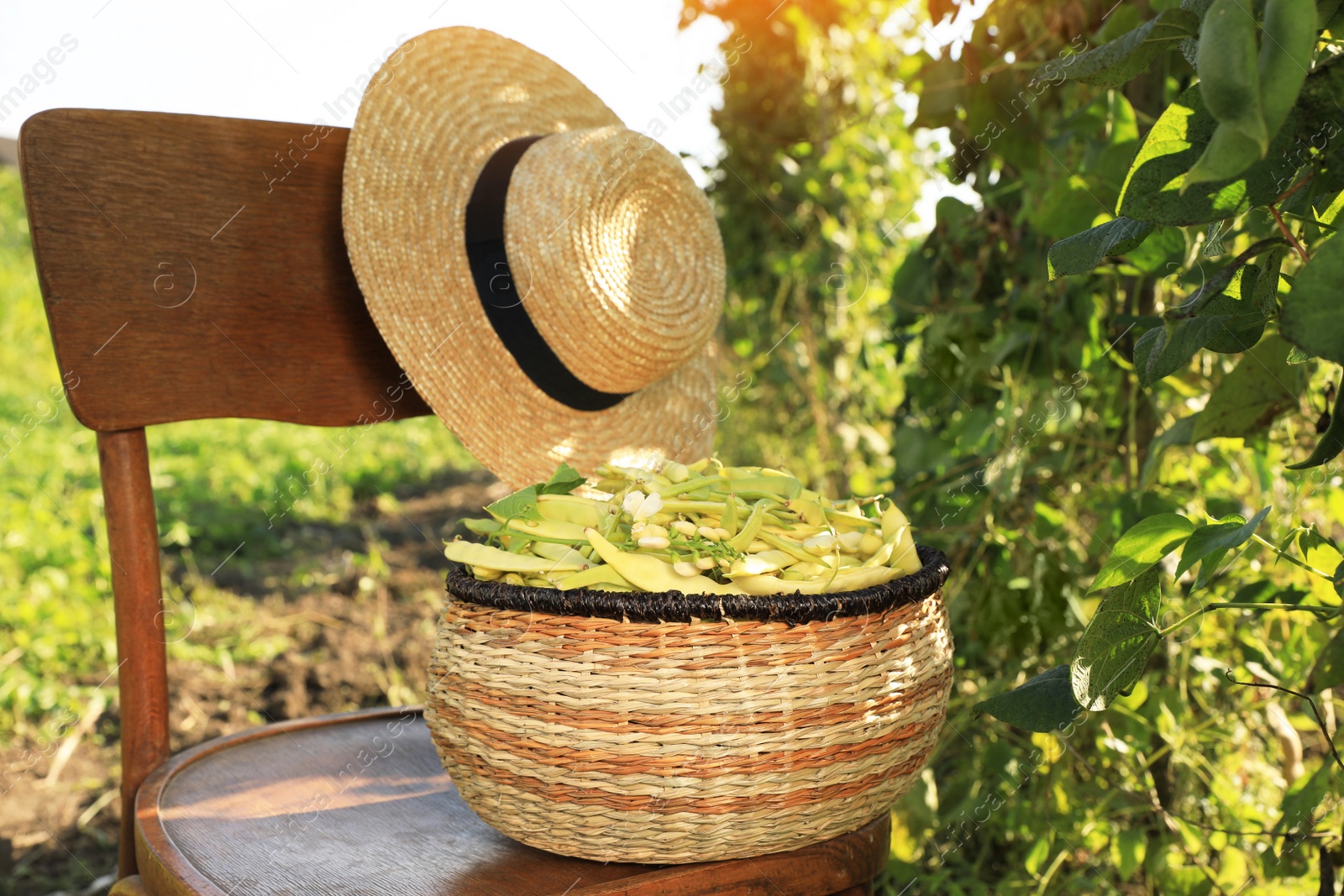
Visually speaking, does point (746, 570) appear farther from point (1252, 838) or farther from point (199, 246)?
point (1252, 838)

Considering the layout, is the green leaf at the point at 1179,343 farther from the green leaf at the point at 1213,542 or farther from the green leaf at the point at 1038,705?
the green leaf at the point at 1038,705

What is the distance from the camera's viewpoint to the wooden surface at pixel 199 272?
89 cm

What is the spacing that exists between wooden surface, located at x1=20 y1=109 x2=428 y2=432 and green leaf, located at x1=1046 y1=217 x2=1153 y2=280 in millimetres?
772

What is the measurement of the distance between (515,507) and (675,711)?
0.19 m

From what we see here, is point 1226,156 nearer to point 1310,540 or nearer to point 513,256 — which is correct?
point 1310,540

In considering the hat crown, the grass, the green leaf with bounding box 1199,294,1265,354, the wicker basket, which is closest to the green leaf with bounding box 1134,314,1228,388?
the green leaf with bounding box 1199,294,1265,354

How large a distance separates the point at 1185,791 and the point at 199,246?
4.22 feet

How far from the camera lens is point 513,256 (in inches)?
42.6

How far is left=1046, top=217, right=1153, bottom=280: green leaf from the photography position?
0.56 metres

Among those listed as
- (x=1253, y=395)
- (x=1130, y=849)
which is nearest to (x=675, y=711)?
A: (x=1253, y=395)

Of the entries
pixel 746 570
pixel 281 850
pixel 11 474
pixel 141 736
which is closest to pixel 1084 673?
pixel 746 570

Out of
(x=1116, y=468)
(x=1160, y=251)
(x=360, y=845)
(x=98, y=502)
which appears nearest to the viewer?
(x=360, y=845)

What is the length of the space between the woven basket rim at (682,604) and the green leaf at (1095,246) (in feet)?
0.77

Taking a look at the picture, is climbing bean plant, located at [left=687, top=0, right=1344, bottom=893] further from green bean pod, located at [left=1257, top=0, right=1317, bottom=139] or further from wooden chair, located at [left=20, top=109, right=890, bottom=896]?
wooden chair, located at [left=20, top=109, right=890, bottom=896]
